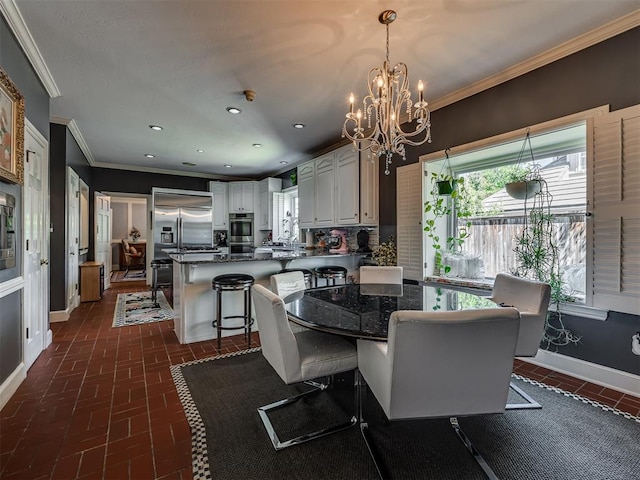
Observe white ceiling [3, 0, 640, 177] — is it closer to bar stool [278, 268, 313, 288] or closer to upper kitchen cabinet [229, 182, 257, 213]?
bar stool [278, 268, 313, 288]

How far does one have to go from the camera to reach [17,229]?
2.28m

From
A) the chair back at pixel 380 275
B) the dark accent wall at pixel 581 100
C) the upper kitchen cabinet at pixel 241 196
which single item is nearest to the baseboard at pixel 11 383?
the chair back at pixel 380 275

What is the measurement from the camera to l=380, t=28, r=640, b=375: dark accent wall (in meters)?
2.15

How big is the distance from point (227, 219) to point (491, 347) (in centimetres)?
661

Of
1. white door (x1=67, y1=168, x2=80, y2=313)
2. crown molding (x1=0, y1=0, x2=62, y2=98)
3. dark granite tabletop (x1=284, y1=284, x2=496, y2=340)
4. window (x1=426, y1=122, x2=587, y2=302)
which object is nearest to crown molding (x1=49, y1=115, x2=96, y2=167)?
white door (x1=67, y1=168, x2=80, y2=313)

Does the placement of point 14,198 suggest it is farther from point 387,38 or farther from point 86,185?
point 86,185

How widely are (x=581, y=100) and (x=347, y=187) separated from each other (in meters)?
2.58

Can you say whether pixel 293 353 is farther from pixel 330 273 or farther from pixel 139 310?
pixel 139 310

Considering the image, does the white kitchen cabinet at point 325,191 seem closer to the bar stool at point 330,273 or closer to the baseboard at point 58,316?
the bar stool at point 330,273

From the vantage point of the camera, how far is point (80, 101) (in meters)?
3.35

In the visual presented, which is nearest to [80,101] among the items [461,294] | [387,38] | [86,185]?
[86,185]

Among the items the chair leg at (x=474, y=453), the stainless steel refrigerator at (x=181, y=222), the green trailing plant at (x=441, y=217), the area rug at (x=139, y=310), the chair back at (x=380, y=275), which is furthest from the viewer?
the stainless steel refrigerator at (x=181, y=222)

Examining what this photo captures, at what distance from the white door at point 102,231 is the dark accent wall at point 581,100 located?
21.9ft

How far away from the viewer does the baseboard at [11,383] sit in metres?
2.01
